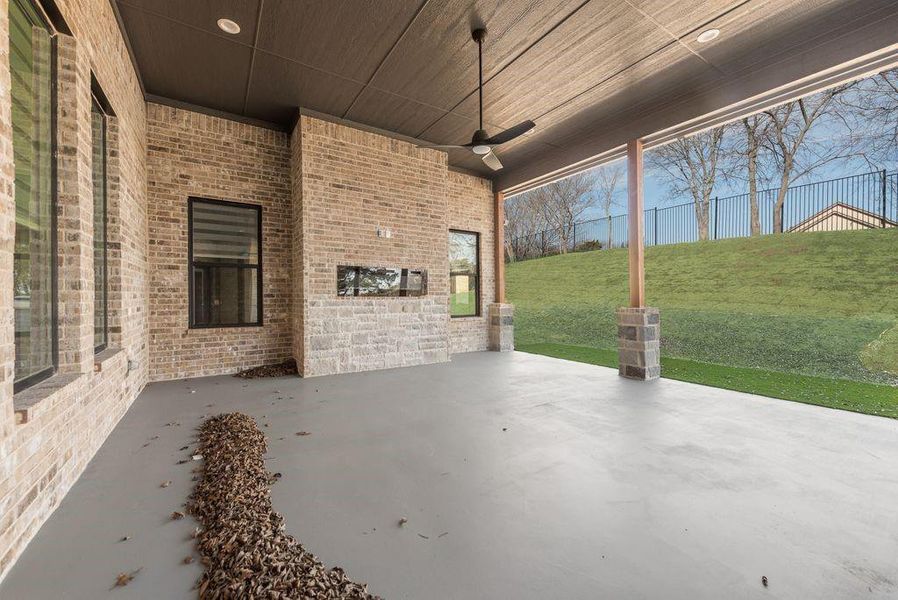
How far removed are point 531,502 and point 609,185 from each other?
14734 millimetres

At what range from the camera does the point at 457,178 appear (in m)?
7.79

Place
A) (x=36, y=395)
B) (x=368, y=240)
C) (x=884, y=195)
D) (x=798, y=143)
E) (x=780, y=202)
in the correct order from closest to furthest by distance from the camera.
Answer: (x=36, y=395), (x=368, y=240), (x=884, y=195), (x=798, y=143), (x=780, y=202)

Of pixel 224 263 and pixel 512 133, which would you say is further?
pixel 224 263

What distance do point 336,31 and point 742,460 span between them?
509 centimetres

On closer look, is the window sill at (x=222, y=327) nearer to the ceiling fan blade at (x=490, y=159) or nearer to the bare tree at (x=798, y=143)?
the ceiling fan blade at (x=490, y=159)

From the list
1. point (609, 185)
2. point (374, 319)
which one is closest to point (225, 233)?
point (374, 319)

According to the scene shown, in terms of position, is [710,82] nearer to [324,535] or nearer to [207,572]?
[324,535]

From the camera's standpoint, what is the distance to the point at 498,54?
400 centimetres

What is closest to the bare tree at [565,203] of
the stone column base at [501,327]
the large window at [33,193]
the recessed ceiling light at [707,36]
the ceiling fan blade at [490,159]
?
the stone column base at [501,327]

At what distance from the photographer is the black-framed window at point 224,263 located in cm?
529

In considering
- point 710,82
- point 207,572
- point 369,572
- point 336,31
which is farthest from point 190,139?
point 710,82

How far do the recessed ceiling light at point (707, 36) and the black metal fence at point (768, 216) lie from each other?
7108mm

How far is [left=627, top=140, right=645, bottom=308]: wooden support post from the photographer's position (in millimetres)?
5379

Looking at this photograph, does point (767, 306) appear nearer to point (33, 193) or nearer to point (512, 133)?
point (512, 133)
